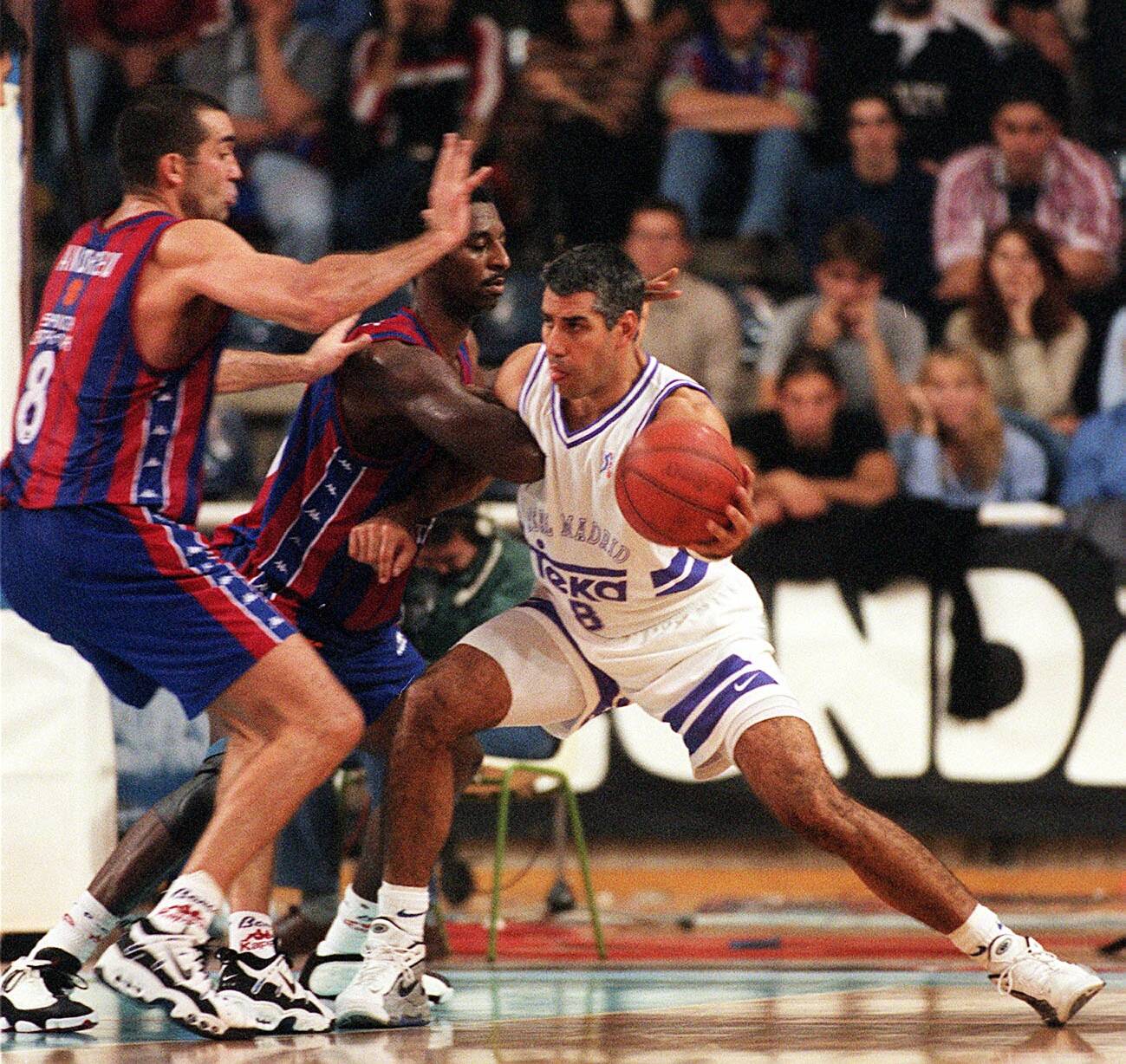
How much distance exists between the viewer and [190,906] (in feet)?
15.6

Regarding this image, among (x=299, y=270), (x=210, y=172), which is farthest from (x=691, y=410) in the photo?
(x=210, y=172)

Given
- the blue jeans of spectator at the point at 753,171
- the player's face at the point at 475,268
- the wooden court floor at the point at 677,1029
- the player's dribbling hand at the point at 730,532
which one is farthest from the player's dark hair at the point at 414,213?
the blue jeans of spectator at the point at 753,171

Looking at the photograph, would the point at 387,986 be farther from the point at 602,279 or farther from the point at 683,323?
the point at 683,323

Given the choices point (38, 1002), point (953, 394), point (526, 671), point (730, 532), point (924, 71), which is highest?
point (924, 71)

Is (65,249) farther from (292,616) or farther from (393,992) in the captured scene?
(393,992)

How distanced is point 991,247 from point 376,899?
567 cm

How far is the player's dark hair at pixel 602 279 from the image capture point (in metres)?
5.20

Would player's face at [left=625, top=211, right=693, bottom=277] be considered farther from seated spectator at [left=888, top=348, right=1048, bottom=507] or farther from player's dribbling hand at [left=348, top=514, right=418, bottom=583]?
player's dribbling hand at [left=348, top=514, right=418, bottom=583]

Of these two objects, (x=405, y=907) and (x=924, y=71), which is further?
(x=924, y=71)

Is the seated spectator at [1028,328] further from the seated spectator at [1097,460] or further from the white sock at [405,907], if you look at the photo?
the white sock at [405,907]

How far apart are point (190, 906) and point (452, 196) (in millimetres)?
1824

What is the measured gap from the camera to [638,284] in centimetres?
530

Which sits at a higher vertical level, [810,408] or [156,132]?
[156,132]

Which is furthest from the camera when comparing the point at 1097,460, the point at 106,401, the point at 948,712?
the point at 1097,460
